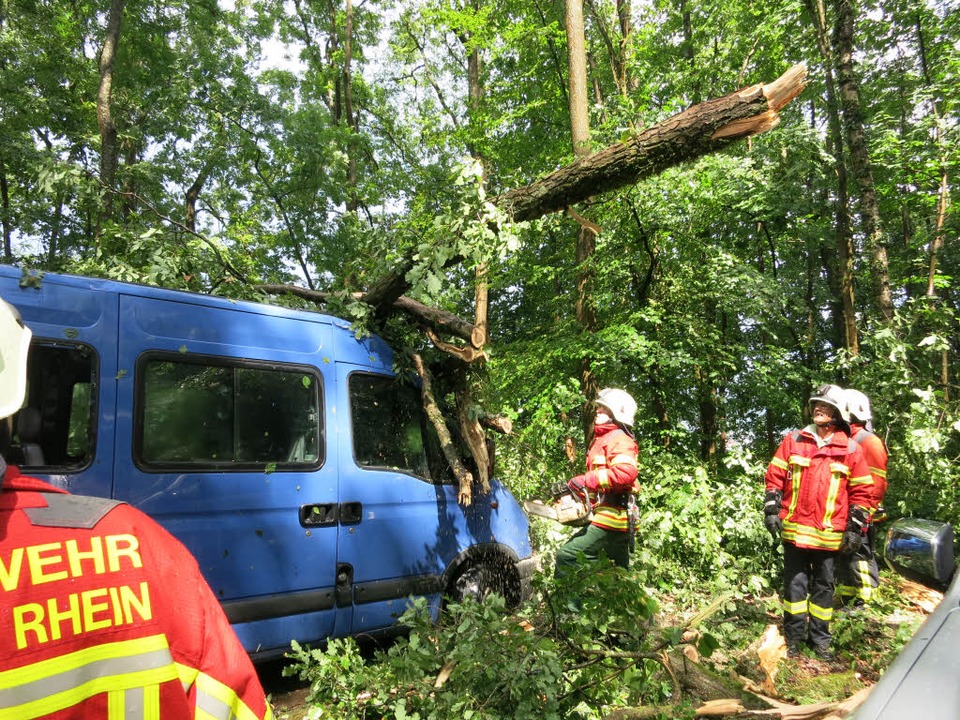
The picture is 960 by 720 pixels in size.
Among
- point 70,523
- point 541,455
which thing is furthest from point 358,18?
point 70,523

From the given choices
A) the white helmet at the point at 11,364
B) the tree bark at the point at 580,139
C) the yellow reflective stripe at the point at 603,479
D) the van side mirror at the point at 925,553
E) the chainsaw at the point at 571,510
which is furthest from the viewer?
the tree bark at the point at 580,139

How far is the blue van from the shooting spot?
3.05 m

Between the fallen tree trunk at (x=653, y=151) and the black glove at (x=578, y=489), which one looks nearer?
the fallen tree trunk at (x=653, y=151)

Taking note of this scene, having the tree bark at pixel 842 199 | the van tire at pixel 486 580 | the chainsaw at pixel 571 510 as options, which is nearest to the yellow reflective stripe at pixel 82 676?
the van tire at pixel 486 580

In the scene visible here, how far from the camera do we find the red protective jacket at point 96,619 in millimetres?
814

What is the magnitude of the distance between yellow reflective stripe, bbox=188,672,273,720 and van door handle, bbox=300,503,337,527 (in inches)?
108

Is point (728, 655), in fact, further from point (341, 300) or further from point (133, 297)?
point (133, 297)

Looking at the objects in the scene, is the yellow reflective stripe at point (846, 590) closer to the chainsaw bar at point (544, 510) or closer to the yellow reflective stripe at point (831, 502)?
the yellow reflective stripe at point (831, 502)

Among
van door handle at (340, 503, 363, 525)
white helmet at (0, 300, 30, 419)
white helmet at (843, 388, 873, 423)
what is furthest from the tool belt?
white helmet at (0, 300, 30, 419)

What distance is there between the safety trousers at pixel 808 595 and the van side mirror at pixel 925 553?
266cm

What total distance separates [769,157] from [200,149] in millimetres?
13130

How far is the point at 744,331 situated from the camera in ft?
39.9

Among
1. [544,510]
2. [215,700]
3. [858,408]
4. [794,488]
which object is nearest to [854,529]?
[794,488]

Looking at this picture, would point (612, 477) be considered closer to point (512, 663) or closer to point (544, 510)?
point (544, 510)
